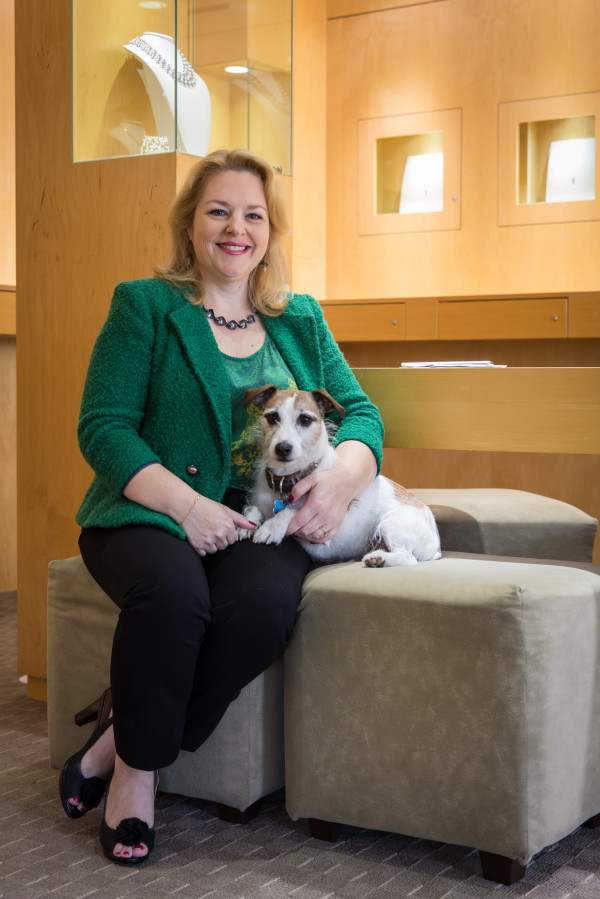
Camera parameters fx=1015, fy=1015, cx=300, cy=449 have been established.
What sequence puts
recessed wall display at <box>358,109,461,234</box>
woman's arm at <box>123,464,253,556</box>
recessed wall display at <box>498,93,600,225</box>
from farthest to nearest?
recessed wall display at <box>358,109,461,234</box> < recessed wall display at <box>498,93,600,225</box> < woman's arm at <box>123,464,253,556</box>

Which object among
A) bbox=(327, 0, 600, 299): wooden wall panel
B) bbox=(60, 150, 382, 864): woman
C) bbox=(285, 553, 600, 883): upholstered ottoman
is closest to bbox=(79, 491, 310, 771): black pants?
bbox=(60, 150, 382, 864): woman

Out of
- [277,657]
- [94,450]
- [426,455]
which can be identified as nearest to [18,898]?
[277,657]

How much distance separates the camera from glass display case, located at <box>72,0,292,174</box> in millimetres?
2729

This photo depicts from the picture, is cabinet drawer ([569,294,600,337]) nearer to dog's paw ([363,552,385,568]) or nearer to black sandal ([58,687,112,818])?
dog's paw ([363,552,385,568])

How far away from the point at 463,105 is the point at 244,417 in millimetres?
3319

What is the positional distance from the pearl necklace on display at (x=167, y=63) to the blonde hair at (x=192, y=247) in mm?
629

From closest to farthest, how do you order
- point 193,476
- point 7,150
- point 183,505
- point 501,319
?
point 183,505 < point 193,476 < point 501,319 < point 7,150

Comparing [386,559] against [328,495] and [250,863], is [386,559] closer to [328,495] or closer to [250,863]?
[328,495]

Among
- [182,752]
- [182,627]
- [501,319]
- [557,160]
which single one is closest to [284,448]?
[182,627]

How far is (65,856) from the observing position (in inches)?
73.4

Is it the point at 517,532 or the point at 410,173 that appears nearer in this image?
the point at 517,532

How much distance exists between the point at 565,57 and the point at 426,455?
6.34 feet

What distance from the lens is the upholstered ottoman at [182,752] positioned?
201cm

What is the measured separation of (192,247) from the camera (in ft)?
7.43
